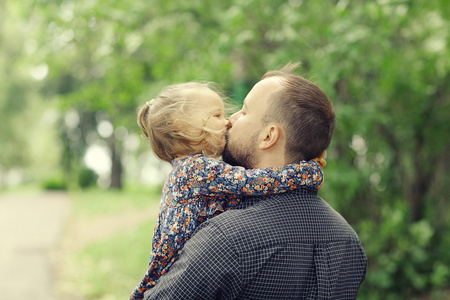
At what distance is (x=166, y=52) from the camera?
5.76 m

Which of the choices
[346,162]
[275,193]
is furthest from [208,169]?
[346,162]

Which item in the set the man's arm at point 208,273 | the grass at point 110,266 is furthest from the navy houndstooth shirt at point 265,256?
the grass at point 110,266

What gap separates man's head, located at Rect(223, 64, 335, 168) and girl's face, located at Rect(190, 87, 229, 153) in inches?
6.8

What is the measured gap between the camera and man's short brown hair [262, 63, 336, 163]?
1.72m

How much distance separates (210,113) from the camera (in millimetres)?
2094

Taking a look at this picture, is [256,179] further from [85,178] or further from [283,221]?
[85,178]

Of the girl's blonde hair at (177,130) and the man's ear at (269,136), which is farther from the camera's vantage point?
the girl's blonde hair at (177,130)

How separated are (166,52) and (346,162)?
242 cm

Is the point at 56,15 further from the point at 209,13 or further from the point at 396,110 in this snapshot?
the point at 396,110

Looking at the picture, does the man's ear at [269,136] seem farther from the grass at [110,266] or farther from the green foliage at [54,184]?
the green foliage at [54,184]

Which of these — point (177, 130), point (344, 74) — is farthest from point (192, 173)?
point (344, 74)

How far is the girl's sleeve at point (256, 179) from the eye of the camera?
1.69 m

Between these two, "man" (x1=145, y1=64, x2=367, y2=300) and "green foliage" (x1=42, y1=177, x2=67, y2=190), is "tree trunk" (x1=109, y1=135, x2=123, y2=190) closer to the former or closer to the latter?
"green foliage" (x1=42, y1=177, x2=67, y2=190)

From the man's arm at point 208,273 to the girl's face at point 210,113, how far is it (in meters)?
0.51
